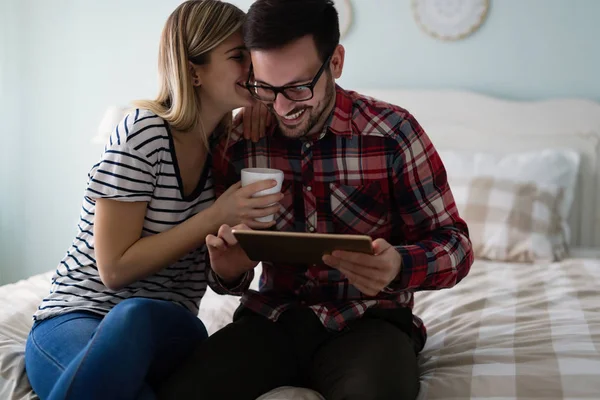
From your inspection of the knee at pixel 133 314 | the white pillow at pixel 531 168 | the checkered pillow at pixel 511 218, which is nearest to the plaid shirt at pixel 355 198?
the knee at pixel 133 314

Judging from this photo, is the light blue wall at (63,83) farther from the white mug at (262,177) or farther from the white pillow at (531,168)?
the white mug at (262,177)

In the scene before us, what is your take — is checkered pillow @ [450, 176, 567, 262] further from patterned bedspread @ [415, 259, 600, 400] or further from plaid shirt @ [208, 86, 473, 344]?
plaid shirt @ [208, 86, 473, 344]

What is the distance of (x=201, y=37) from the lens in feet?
4.77

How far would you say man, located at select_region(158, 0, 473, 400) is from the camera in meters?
1.31

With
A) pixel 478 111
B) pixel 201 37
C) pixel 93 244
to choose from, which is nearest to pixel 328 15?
pixel 201 37

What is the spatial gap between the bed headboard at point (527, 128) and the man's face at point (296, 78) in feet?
4.85

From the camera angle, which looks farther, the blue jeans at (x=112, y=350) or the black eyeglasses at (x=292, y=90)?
the black eyeglasses at (x=292, y=90)

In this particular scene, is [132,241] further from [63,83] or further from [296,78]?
[63,83]

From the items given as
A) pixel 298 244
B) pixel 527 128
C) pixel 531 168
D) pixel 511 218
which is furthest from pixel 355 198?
pixel 527 128

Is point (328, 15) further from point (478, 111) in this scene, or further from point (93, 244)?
point (478, 111)

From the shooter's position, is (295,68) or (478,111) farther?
(478,111)

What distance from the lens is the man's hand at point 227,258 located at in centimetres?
132

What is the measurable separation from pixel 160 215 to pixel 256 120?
0.29 m

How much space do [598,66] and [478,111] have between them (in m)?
0.49
